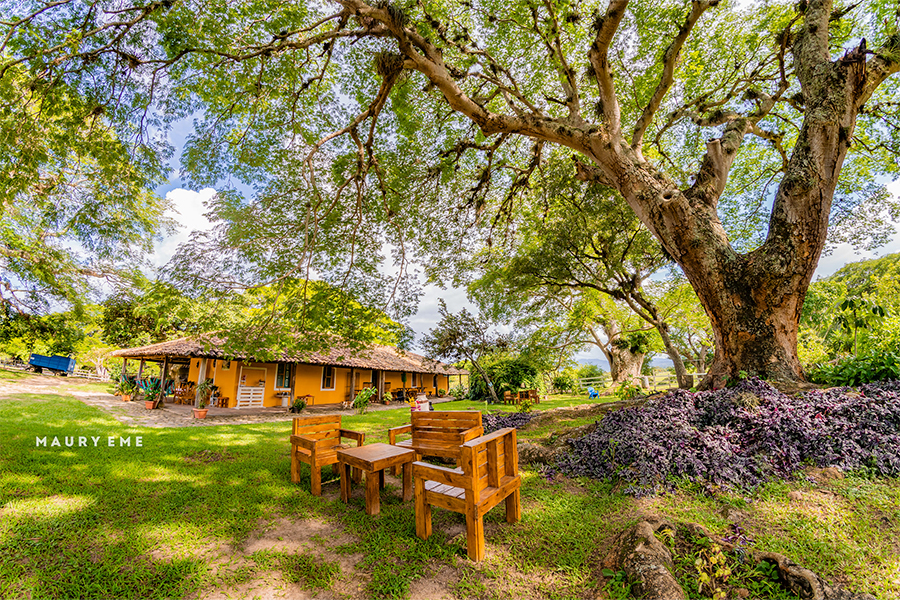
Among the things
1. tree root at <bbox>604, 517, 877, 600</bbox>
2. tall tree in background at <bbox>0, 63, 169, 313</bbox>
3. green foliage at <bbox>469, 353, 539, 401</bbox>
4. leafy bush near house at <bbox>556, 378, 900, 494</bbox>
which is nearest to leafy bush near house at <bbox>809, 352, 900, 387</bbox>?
leafy bush near house at <bbox>556, 378, 900, 494</bbox>

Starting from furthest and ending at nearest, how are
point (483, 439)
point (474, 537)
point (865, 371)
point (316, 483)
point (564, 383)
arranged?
point (564, 383) < point (865, 371) < point (316, 483) < point (483, 439) < point (474, 537)

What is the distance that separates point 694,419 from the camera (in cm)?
438

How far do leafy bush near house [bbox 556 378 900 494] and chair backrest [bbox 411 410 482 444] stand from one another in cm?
141

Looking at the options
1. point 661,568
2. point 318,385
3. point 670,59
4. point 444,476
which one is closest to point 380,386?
point 318,385

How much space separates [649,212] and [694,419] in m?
3.35

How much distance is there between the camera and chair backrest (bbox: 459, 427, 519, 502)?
108 inches

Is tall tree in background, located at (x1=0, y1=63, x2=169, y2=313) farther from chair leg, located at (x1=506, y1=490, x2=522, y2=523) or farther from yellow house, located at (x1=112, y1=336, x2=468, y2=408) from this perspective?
chair leg, located at (x1=506, y1=490, x2=522, y2=523)

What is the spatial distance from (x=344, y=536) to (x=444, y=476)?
3.95 ft

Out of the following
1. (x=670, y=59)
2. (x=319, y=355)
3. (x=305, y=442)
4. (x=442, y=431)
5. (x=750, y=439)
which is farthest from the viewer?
(x=319, y=355)

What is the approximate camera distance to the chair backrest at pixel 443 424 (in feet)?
14.2

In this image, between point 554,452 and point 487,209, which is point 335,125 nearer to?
point 487,209

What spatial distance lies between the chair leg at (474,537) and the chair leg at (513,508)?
669 mm

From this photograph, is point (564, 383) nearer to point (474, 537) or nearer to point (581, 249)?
point (581, 249)

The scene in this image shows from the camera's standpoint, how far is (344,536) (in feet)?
10.2
